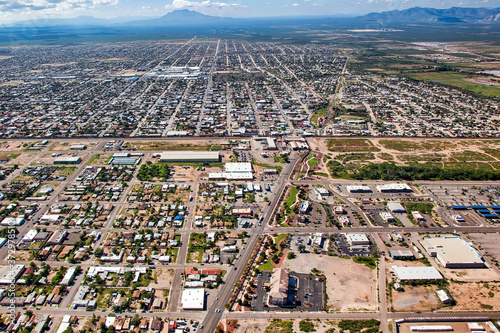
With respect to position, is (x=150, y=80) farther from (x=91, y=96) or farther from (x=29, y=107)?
(x=29, y=107)

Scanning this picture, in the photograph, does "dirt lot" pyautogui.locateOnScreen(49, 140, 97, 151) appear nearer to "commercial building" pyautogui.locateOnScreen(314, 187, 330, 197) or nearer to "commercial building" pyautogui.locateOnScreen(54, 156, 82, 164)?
"commercial building" pyautogui.locateOnScreen(54, 156, 82, 164)

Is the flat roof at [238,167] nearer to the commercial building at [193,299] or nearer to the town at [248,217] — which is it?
the town at [248,217]

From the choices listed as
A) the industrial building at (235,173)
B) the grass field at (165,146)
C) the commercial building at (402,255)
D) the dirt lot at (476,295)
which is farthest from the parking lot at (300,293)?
the grass field at (165,146)

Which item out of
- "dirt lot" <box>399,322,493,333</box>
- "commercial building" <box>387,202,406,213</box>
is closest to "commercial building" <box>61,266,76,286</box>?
"dirt lot" <box>399,322,493,333</box>

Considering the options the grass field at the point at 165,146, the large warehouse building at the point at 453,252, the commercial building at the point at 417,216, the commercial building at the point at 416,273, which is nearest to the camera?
the commercial building at the point at 416,273

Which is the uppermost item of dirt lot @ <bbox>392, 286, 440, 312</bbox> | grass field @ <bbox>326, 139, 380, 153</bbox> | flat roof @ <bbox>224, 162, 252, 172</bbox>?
flat roof @ <bbox>224, 162, 252, 172</bbox>

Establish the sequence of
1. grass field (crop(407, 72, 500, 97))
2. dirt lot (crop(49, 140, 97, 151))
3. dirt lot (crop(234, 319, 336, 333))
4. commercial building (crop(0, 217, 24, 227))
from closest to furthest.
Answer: dirt lot (crop(234, 319, 336, 333)) → commercial building (crop(0, 217, 24, 227)) → dirt lot (crop(49, 140, 97, 151)) → grass field (crop(407, 72, 500, 97))
